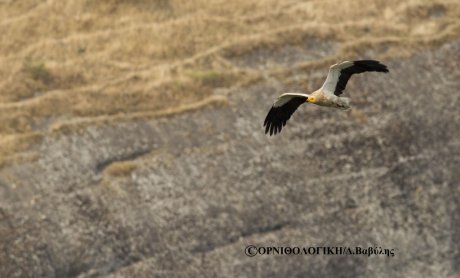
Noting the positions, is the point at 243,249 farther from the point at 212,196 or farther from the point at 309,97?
the point at 309,97

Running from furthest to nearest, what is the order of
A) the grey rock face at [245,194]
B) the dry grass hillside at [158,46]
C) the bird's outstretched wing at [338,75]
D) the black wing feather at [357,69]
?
the dry grass hillside at [158,46] < the grey rock face at [245,194] < the bird's outstretched wing at [338,75] < the black wing feather at [357,69]

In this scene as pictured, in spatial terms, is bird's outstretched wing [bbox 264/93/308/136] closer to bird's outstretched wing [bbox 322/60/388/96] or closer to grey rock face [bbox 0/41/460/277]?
→ bird's outstretched wing [bbox 322/60/388/96]

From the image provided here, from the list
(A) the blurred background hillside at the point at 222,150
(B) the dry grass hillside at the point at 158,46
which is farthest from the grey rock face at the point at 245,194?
(B) the dry grass hillside at the point at 158,46

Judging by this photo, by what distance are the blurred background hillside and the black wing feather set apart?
11.6 m

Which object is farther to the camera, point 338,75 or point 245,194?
point 245,194

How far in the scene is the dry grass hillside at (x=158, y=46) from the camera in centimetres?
5262

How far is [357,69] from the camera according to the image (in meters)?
36.7

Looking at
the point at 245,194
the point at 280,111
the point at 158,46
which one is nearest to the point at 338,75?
the point at 280,111

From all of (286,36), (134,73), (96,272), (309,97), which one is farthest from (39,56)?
(309,97)

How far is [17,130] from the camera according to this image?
50938 millimetres

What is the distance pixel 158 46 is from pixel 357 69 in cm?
2219

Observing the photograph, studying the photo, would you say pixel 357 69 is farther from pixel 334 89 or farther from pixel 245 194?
pixel 245 194

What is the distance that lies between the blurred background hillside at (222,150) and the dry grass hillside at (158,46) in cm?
9

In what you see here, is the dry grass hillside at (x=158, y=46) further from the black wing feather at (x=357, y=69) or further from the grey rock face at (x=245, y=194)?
the black wing feather at (x=357, y=69)
